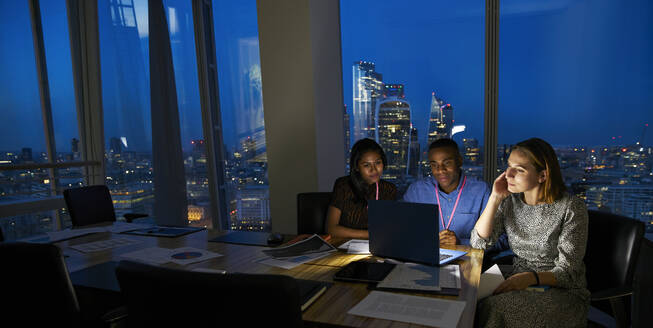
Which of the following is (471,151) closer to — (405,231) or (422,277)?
(405,231)

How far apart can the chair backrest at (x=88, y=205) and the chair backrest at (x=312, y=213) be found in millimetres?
1631

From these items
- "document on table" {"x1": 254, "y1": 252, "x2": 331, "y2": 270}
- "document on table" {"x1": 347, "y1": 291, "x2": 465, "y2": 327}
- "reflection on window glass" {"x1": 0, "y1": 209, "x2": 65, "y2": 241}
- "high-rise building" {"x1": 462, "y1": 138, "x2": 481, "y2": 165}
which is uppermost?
"high-rise building" {"x1": 462, "y1": 138, "x2": 481, "y2": 165}

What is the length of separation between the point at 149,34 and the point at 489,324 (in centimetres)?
428

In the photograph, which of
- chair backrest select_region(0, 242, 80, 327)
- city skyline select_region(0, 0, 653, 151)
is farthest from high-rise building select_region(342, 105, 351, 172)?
chair backrest select_region(0, 242, 80, 327)

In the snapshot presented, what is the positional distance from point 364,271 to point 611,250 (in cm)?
115

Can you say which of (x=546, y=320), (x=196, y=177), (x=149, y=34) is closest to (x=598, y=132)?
(x=546, y=320)

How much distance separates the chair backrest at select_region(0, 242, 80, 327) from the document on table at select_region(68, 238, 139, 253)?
A: 0.80 meters

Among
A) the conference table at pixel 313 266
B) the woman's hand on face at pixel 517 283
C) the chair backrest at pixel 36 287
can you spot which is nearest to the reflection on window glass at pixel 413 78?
the conference table at pixel 313 266

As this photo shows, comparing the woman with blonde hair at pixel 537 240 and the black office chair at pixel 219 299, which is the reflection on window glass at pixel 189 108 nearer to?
the woman with blonde hair at pixel 537 240

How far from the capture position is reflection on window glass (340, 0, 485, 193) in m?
3.26

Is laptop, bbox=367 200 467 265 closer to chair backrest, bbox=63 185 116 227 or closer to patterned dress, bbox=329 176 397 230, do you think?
patterned dress, bbox=329 176 397 230

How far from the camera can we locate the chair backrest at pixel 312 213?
2.69 metres

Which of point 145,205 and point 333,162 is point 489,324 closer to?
point 333,162

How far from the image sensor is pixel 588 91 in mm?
2986
